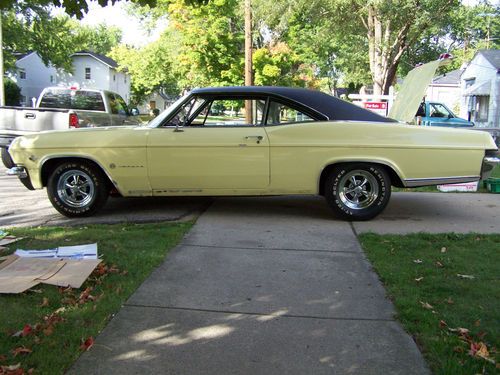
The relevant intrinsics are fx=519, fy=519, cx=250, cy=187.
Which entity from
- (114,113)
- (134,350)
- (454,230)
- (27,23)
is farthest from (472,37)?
(134,350)

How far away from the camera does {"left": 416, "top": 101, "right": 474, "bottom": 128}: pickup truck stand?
2092 cm

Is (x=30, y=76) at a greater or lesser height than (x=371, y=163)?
greater

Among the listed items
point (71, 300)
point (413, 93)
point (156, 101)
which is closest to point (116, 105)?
point (413, 93)

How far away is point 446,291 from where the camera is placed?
4.14m

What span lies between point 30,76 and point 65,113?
45073mm

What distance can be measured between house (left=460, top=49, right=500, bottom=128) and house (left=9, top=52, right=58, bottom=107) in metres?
37.5

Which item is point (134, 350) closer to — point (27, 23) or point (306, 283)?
point (306, 283)

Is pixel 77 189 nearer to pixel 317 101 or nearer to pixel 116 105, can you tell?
pixel 317 101

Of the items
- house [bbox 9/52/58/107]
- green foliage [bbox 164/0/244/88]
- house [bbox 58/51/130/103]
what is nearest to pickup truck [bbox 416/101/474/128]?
green foliage [bbox 164/0/244/88]

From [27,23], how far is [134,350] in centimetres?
3699

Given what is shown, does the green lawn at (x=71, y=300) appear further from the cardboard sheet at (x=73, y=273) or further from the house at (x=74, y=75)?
the house at (x=74, y=75)

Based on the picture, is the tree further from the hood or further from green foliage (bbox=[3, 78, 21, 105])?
green foliage (bbox=[3, 78, 21, 105])

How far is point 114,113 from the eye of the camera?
45.0 feet

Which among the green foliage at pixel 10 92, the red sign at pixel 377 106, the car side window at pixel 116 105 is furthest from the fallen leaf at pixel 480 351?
the green foliage at pixel 10 92
